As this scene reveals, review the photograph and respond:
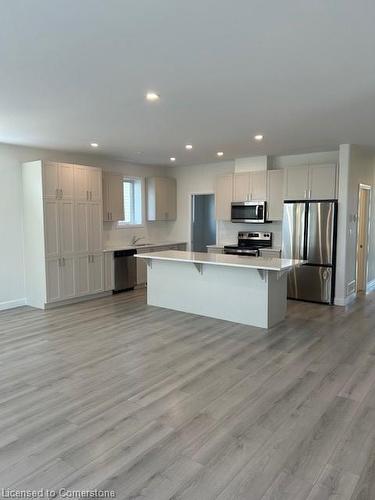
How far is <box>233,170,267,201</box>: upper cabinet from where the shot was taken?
6965 millimetres

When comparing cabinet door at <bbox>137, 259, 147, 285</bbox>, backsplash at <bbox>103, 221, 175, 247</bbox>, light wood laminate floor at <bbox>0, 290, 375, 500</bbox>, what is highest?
backsplash at <bbox>103, 221, 175, 247</bbox>

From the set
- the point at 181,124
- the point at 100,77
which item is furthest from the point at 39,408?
the point at 181,124

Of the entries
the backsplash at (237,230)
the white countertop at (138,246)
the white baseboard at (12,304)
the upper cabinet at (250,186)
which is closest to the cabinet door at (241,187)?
the upper cabinet at (250,186)

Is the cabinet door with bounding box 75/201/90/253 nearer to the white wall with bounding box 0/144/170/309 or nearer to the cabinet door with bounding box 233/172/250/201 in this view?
the white wall with bounding box 0/144/170/309

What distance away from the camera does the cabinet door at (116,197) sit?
23.5 ft

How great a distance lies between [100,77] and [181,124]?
1.71 meters

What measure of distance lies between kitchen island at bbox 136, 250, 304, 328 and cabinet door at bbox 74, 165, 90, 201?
1711 millimetres

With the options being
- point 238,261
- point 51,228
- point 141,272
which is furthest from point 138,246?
point 238,261

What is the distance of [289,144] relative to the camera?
232 inches

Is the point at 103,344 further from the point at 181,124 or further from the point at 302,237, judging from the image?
the point at 302,237

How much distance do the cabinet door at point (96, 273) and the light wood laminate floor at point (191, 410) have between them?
68.0 inches

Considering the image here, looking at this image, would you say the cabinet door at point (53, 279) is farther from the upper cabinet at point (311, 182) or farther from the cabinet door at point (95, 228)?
the upper cabinet at point (311, 182)

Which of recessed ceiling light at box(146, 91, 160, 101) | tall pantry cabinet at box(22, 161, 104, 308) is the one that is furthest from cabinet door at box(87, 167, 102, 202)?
recessed ceiling light at box(146, 91, 160, 101)

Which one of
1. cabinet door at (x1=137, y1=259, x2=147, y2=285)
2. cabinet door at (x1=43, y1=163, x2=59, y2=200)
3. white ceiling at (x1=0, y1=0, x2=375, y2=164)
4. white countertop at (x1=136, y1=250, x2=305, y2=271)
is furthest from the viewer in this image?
cabinet door at (x1=137, y1=259, x2=147, y2=285)
